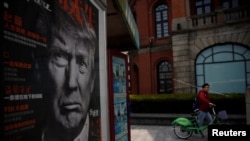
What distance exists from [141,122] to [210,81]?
Answer: 6.70 m

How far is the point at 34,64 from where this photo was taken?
1856 mm

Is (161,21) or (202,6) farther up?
(202,6)

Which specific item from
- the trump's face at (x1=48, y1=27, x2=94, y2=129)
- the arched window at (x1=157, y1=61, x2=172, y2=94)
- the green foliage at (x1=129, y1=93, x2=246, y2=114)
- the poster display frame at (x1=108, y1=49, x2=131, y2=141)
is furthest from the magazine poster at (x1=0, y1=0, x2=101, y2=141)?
the arched window at (x1=157, y1=61, x2=172, y2=94)

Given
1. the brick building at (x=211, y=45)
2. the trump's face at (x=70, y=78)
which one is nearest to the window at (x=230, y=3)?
the brick building at (x=211, y=45)

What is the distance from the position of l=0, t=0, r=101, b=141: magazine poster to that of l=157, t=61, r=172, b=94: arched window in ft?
63.9

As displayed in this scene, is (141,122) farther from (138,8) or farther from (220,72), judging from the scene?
(138,8)

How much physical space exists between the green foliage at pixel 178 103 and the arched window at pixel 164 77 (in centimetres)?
729

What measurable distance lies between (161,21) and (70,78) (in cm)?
2083

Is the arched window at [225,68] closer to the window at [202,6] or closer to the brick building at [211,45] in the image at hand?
the brick building at [211,45]

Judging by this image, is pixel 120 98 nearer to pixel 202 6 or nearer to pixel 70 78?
pixel 70 78

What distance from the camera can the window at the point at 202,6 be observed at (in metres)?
18.6

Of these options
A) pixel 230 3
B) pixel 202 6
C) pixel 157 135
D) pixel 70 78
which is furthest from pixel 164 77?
pixel 70 78

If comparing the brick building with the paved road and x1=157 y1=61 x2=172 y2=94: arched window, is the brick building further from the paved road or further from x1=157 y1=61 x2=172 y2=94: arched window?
the paved road

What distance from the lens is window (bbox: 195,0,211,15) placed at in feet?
61.0
